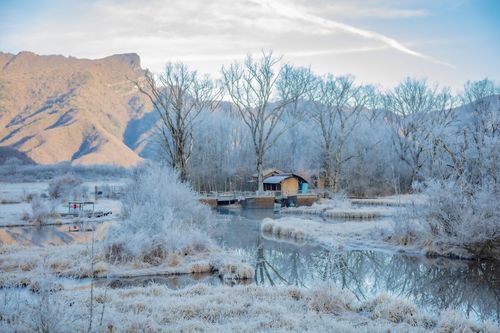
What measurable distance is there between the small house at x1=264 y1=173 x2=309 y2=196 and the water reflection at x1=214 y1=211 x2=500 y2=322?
87.7 ft

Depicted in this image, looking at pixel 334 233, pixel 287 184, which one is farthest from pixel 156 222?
pixel 287 184

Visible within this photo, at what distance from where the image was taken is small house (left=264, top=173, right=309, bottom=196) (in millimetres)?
47719

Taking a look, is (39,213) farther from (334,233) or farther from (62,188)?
(334,233)

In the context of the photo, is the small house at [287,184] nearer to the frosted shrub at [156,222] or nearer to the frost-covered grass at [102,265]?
the frosted shrub at [156,222]

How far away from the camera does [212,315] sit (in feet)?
27.9

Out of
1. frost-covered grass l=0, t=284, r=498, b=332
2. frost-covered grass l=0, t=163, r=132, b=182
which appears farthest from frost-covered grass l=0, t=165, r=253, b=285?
frost-covered grass l=0, t=163, r=132, b=182

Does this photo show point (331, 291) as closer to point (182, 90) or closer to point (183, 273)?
point (183, 273)

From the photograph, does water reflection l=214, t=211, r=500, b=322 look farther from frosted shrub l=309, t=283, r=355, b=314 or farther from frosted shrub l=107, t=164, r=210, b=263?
frosted shrub l=107, t=164, r=210, b=263

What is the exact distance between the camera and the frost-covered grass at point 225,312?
6539 millimetres

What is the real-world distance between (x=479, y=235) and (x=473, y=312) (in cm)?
697

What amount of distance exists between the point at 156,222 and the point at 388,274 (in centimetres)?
832

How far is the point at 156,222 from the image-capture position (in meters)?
15.6

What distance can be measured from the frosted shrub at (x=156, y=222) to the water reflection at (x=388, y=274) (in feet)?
7.87

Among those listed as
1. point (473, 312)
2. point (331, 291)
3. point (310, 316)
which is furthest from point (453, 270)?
point (310, 316)
